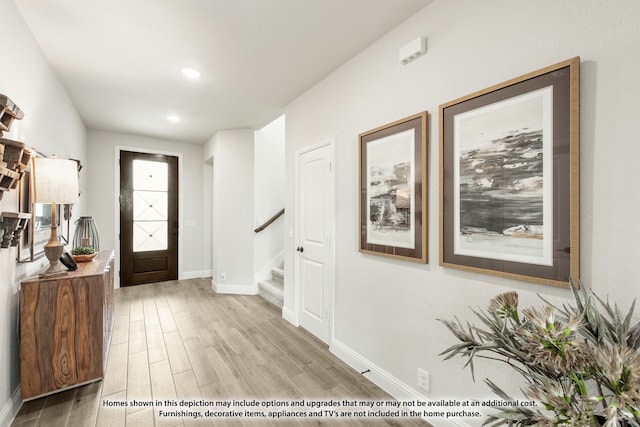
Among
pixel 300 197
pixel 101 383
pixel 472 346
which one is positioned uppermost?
pixel 300 197

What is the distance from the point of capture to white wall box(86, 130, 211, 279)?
4.63 m

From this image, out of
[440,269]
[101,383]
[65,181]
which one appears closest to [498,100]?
[440,269]

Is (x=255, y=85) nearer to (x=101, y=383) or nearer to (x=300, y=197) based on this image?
(x=300, y=197)

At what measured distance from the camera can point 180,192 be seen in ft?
17.4

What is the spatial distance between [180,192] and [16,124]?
11.3ft

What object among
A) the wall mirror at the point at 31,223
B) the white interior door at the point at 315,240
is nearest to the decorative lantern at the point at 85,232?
the wall mirror at the point at 31,223

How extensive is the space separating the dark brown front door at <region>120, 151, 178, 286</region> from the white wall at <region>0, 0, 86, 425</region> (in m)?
2.41

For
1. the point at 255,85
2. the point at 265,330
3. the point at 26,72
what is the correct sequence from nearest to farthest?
the point at 26,72 < the point at 255,85 < the point at 265,330

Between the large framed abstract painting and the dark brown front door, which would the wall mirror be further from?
the large framed abstract painting

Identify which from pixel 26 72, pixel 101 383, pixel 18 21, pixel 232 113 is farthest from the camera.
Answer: pixel 232 113

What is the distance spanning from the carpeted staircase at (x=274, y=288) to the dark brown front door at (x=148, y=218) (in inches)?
79.0

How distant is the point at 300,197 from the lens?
3.21 m

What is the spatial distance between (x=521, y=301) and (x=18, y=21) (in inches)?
137

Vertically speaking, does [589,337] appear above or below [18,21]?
below
